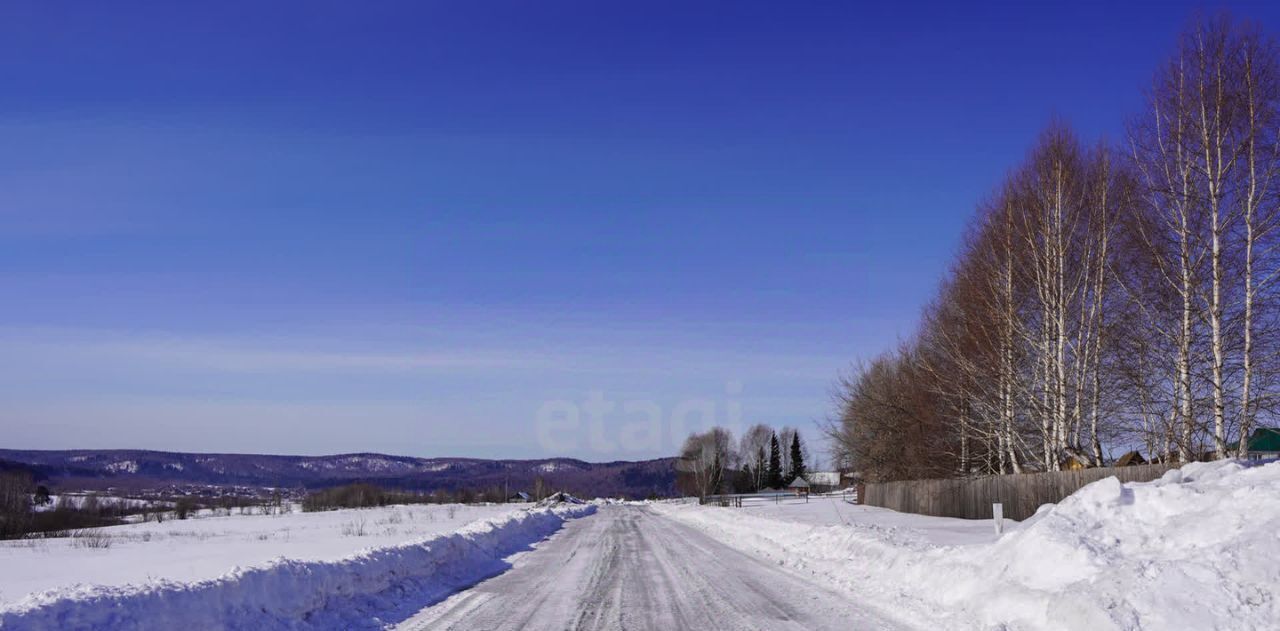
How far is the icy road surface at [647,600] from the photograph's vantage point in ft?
35.2

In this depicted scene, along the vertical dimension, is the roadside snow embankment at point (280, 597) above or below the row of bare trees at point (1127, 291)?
below

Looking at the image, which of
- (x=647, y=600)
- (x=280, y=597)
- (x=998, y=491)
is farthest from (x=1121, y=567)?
(x=998, y=491)

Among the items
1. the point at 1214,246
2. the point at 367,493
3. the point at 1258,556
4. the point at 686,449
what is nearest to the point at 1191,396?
the point at 1214,246

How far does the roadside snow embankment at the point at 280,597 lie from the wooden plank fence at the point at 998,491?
597 inches

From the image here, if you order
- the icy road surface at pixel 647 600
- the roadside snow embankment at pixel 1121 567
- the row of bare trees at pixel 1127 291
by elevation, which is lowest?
the icy road surface at pixel 647 600

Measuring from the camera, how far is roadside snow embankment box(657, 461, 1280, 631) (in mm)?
8500

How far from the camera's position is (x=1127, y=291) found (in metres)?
23.4

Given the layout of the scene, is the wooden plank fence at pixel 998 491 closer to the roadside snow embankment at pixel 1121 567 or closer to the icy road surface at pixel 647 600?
the roadside snow embankment at pixel 1121 567

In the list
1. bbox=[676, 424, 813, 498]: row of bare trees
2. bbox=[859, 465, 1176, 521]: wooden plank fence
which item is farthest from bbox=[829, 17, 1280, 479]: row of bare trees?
bbox=[676, 424, 813, 498]: row of bare trees

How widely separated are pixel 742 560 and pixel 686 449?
132419 millimetres

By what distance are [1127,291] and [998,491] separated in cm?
856

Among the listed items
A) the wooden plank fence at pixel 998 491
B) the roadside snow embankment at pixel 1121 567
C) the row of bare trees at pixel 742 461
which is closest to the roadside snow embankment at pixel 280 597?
the roadside snow embankment at pixel 1121 567

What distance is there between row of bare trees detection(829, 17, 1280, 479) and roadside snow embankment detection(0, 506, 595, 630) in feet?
54.8

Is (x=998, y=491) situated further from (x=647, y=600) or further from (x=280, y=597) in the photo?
(x=280, y=597)
